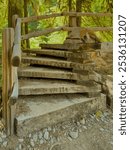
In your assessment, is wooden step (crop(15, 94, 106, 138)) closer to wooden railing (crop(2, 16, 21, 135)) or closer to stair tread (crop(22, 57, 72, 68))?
wooden railing (crop(2, 16, 21, 135))

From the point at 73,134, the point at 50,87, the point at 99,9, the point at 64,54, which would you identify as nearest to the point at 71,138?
the point at 73,134

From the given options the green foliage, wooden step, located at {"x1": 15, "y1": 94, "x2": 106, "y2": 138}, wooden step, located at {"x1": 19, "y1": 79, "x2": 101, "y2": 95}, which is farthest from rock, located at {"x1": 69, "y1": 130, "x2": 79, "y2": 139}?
the green foliage

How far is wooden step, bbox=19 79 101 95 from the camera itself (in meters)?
4.15

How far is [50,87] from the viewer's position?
430 cm

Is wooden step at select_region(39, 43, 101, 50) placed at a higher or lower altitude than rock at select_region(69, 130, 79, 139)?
higher

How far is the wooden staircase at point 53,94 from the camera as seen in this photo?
12.5 ft

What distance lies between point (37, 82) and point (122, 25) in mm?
2085

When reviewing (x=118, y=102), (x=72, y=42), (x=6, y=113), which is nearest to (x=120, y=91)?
(x=118, y=102)

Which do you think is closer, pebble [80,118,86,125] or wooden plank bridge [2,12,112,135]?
wooden plank bridge [2,12,112,135]

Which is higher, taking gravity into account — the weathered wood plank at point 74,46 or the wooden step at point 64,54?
the weathered wood plank at point 74,46

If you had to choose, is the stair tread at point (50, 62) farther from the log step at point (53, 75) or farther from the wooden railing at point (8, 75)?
the wooden railing at point (8, 75)

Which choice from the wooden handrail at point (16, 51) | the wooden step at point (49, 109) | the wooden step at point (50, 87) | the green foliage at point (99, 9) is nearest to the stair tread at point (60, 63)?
the wooden step at point (50, 87)

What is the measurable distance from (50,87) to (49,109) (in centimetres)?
48

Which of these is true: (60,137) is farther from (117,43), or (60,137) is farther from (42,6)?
(42,6)
